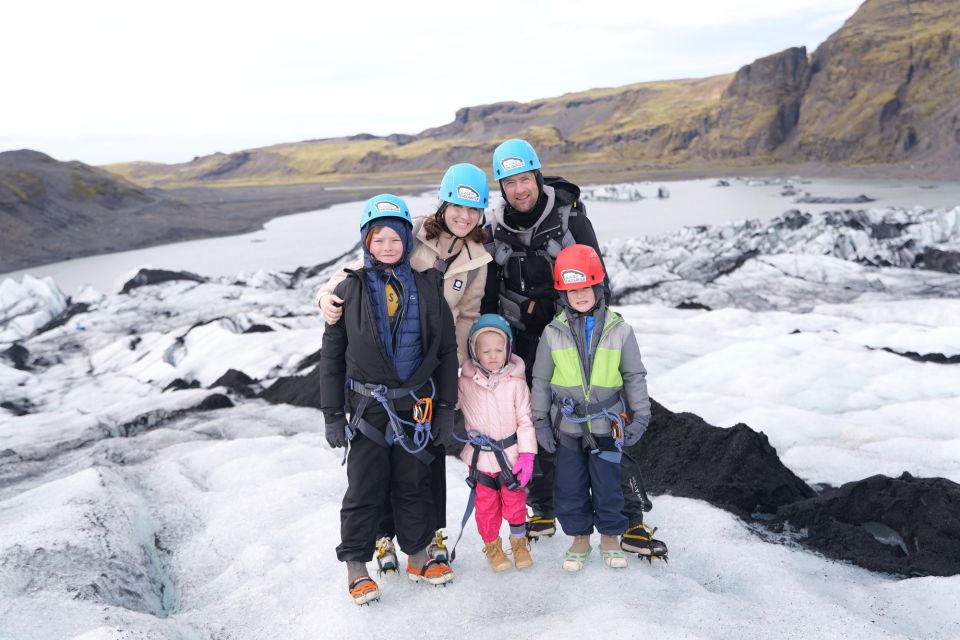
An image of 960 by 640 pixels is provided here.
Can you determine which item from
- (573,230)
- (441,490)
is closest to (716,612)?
(441,490)

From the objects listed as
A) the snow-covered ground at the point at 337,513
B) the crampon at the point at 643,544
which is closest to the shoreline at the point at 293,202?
the snow-covered ground at the point at 337,513

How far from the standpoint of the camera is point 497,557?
139 inches

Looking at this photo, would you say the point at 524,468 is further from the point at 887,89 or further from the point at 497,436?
the point at 887,89

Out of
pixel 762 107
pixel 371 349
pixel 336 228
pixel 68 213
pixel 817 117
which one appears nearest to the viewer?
pixel 371 349

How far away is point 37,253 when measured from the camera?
29.2 metres

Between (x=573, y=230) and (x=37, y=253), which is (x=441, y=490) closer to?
(x=573, y=230)

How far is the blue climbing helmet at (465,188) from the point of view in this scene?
3422mm

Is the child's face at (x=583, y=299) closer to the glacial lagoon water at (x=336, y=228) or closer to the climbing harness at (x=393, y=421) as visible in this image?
the climbing harness at (x=393, y=421)

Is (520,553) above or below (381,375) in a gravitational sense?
below

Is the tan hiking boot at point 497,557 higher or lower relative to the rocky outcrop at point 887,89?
lower

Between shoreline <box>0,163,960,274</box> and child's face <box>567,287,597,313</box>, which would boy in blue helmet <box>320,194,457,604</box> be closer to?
child's face <box>567,287,597,313</box>

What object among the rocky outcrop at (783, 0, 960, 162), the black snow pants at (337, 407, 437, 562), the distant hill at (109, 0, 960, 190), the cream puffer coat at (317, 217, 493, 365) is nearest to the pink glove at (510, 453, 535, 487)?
the black snow pants at (337, 407, 437, 562)

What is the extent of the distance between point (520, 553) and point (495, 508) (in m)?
0.30

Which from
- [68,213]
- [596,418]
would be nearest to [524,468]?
[596,418]
